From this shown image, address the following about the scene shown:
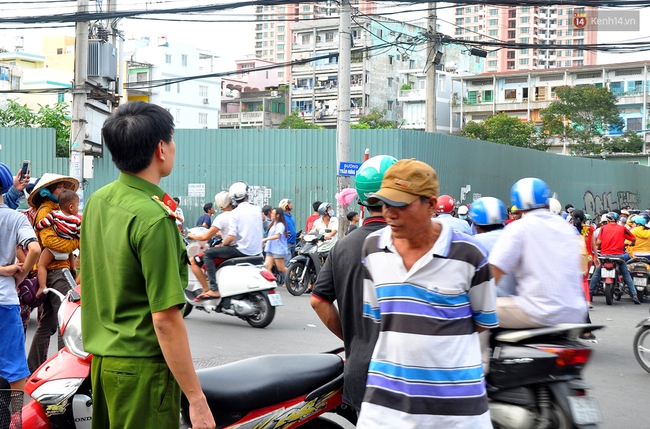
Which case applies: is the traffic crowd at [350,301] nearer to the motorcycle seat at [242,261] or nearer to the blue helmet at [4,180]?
the blue helmet at [4,180]

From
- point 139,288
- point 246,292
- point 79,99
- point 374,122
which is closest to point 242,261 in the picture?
point 246,292

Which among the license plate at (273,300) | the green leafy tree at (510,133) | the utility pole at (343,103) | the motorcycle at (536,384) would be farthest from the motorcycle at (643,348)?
the green leafy tree at (510,133)

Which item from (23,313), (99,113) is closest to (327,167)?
(99,113)

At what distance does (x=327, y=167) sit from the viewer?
70.0 feet

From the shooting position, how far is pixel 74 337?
3.99 metres

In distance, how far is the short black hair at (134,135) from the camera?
9.04ft

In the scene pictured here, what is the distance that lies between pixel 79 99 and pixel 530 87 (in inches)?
3088

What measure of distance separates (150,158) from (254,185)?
1924cm

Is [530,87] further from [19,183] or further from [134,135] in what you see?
[134,135]

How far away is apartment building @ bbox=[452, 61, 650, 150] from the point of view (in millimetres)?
82875

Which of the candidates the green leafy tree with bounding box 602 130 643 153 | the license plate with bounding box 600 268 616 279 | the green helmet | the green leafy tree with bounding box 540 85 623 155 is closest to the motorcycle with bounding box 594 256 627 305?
the license plate with bounding box 600 268 616 279

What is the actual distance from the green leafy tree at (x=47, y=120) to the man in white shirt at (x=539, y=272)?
2729cm

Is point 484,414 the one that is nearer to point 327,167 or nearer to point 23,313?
point 23,313

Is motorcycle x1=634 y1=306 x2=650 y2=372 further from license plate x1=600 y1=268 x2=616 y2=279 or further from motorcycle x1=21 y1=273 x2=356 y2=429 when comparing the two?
license plate x1=600 y1=268 x2=616 y2=279
